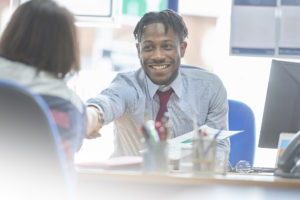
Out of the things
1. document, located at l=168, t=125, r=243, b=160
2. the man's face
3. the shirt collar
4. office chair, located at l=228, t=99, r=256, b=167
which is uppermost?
the man's face

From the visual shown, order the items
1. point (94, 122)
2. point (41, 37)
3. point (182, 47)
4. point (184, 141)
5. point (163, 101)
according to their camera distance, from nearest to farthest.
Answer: point (41, 37) → point (94, 122) → point (184, 141) → point (163, 101) → point (182, 47)

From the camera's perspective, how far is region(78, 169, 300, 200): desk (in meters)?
1.29

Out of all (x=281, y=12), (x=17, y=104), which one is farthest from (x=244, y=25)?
(x=17, y=104)

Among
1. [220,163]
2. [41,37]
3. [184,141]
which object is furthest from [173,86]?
[41,37]

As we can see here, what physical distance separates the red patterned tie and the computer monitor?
1.74 ft

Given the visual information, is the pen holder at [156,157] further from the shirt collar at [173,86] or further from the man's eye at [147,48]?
the man's eye at [147,48]

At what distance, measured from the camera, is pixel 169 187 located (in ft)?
4.37

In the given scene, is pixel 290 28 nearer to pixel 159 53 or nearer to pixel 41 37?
pixel 159 53

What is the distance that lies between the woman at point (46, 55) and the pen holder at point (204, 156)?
13.5 inches

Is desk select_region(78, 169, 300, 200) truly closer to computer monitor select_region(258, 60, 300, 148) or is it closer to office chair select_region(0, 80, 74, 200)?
office chair select_region(0, 80, 74, 200)

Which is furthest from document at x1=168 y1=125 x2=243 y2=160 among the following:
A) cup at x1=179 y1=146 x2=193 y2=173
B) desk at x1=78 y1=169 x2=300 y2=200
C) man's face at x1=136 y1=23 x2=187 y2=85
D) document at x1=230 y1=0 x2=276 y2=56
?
document at x1=230 y1=0 x2=276 y2=56

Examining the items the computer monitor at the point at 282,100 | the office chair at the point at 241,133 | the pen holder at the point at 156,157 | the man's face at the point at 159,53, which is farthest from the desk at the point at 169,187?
the office chair at the point at 241,133

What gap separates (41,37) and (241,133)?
1.71m

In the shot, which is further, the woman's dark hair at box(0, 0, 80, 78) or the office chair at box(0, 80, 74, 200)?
the woman's dark hair at box(0, 0, 80, 78)
